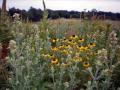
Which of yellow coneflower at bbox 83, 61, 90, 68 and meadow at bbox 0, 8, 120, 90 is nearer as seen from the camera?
meadow at bbox 0, 8, 120, 90

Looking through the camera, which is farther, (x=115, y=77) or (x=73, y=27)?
(x=73, y=27)

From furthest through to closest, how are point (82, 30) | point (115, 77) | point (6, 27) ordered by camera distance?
point (82, 30) → point (6, 27) → point (115, 77)

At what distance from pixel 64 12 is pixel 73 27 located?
6.03 metres

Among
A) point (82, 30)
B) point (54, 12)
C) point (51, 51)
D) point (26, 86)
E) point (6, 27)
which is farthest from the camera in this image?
point (54, 12)

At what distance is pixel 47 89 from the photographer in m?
4.90

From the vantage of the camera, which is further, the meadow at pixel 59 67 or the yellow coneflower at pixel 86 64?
the yellow coneflower at pixel 86 64

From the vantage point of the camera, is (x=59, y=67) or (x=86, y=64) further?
(x=86, y=64)

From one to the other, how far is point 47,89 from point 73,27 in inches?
241

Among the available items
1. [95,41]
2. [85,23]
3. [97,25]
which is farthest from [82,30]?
[95,41]

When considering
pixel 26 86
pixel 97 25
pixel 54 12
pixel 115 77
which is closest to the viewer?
pixel 26 86

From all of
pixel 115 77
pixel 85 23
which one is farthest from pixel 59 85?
pixel 85 23

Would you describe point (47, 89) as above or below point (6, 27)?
below

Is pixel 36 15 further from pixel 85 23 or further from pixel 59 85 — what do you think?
pixel 59 85

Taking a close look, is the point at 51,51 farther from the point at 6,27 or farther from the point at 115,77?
the point at 6,27
